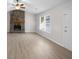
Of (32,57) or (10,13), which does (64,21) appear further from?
(10,13)

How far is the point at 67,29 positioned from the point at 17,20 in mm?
10830

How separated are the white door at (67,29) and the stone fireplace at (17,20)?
33.6 ft

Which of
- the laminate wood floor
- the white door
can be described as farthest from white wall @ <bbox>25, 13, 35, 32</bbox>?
the white door

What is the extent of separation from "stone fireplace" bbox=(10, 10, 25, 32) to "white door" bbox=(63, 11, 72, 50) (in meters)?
10.2

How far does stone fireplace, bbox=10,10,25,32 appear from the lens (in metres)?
15.6

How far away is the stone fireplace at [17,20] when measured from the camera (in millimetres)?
15570

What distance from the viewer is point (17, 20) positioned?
1586 centimetres

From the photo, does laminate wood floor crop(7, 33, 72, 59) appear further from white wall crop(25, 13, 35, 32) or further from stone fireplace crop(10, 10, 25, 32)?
white wall crop(25, 13, 35, 32)

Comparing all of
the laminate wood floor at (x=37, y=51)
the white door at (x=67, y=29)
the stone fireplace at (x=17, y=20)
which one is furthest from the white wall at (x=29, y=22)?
the white door at (x=67, y=29)

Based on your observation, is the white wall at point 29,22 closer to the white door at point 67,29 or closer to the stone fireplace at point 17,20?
the stone fireplace at point 17,20
